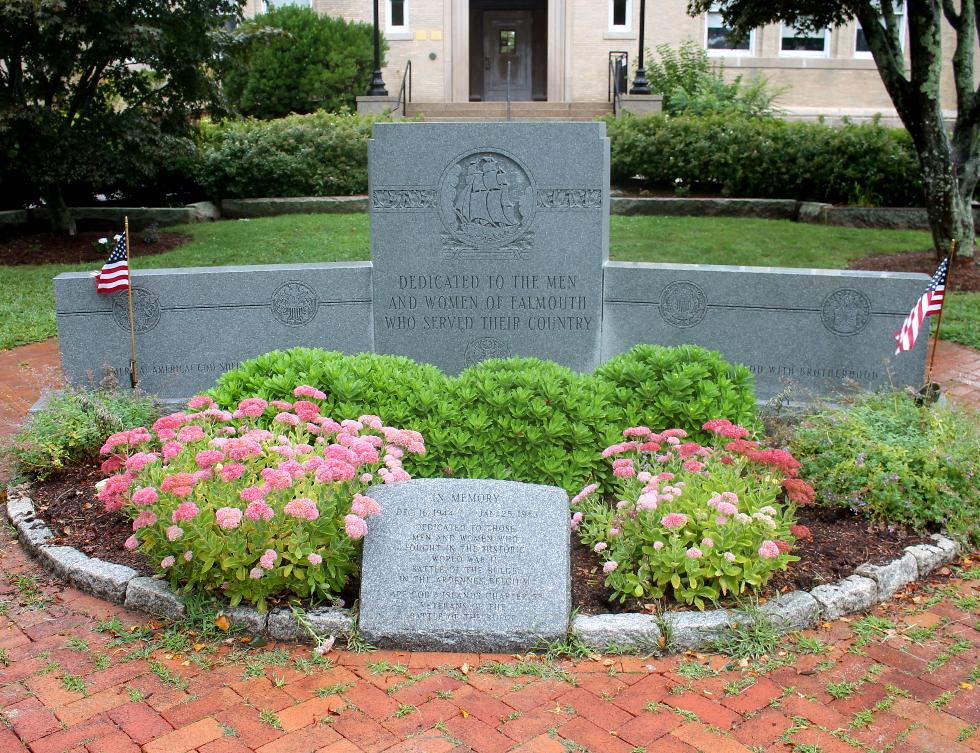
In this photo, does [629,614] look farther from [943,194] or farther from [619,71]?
[619,71]

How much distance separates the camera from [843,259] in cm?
1358

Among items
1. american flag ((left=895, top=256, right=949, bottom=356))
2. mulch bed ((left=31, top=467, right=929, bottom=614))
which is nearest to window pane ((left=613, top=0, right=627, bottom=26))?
american flag ((left=895, top=256, right=949, bottom=356))

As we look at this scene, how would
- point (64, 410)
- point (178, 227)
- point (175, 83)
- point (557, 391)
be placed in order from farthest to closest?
point (178, 227), point (175, 83), point (64, 410), point (557, 391)

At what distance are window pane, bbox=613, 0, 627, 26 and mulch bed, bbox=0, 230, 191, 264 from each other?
1499 centimetres

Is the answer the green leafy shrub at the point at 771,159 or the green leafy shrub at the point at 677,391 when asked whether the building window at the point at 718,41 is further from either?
the green leafy shrub at the point at 677,391

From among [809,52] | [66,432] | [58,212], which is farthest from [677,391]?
[809,52]

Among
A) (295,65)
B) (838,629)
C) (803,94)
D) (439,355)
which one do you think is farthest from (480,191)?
(803,94)

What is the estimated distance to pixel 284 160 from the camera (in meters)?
17.5

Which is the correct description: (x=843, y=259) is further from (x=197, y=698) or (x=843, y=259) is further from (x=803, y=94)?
(x=803, y=94)

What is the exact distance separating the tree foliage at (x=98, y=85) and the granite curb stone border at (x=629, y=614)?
33.4 ft

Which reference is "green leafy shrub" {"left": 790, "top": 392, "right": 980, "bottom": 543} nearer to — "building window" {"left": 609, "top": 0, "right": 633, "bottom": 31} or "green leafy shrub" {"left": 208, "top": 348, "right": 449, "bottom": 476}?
"green leafy shrub" {"left": 208, "top": 348, "right": 449, "bottom": 476}

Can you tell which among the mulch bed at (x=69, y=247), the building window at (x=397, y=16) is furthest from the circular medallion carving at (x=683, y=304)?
the building window at (x=397, y=16)

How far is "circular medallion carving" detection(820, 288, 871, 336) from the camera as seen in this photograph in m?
7.39

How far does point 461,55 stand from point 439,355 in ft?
65.1
